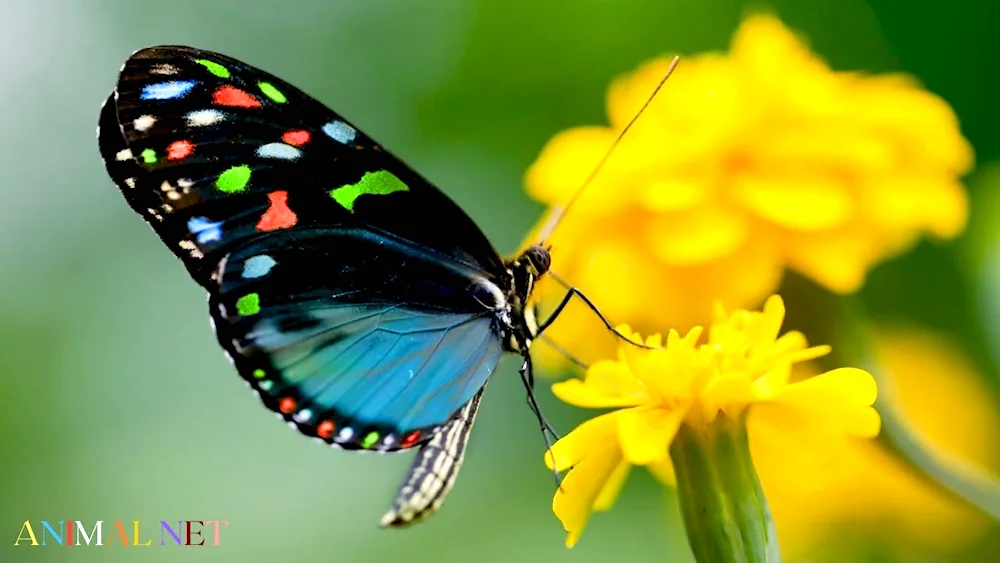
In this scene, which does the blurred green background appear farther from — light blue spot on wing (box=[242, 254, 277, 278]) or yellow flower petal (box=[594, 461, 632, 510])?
light blue spot on wing (box=[242, 254, 277, 278])

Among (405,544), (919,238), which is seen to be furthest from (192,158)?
(919,238)

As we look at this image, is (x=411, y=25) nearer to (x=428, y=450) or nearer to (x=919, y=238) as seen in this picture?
(x=919, y=238)

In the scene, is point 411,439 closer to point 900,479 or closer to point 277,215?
point 277,215

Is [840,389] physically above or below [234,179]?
below

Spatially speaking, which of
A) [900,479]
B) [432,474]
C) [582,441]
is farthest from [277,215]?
[900,479]

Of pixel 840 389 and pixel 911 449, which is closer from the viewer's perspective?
pixel 840 389

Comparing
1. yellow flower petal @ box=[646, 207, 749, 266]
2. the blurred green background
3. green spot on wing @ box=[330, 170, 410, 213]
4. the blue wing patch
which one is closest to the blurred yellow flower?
the blurred green background

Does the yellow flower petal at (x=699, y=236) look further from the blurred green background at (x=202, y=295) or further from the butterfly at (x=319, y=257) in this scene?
the blurred green background at (x=202, y=295)

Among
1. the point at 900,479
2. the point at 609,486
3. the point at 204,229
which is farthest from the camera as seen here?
the point at 900,479
